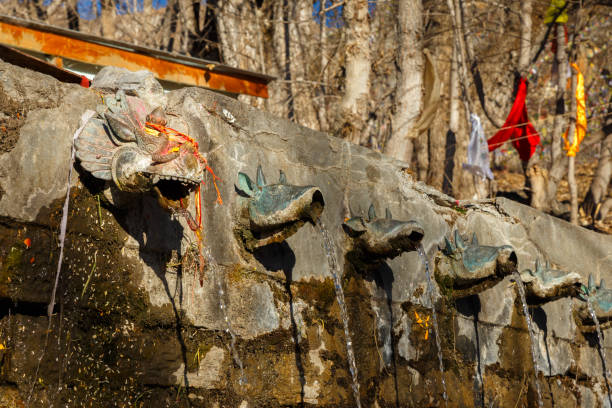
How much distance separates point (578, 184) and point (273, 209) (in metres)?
14.0

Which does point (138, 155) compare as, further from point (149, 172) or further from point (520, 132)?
point (520, 132)

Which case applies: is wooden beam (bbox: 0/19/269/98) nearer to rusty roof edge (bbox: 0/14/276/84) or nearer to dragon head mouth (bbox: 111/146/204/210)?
rusty roof edge (bbox: 0/14/276/84)

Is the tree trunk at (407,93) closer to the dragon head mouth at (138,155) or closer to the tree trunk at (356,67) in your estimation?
the tree trunk at (356,67)

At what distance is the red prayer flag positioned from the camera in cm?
1129

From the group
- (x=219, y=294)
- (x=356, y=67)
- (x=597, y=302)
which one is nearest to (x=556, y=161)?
(x=356, y=67)

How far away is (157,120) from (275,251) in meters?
1.03

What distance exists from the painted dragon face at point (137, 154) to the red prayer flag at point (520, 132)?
8925 millimetres

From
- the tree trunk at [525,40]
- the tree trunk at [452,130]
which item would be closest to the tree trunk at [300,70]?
the tree trunk at [452,130]

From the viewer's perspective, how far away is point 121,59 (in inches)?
219

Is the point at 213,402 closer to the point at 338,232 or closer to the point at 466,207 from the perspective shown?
the point at 338,232

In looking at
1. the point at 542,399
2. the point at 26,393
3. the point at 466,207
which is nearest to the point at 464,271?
the point at 466,207

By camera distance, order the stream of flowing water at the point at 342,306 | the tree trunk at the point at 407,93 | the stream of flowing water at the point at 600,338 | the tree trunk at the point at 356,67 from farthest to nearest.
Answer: the tree trunk at the point at 407,93
the tree trunk at the point at 356,67
the stream of flowing water at the point at 600,338
the stream of flowing water at the point at 342,306

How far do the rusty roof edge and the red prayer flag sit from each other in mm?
5937

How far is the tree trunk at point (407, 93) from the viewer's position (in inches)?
332
